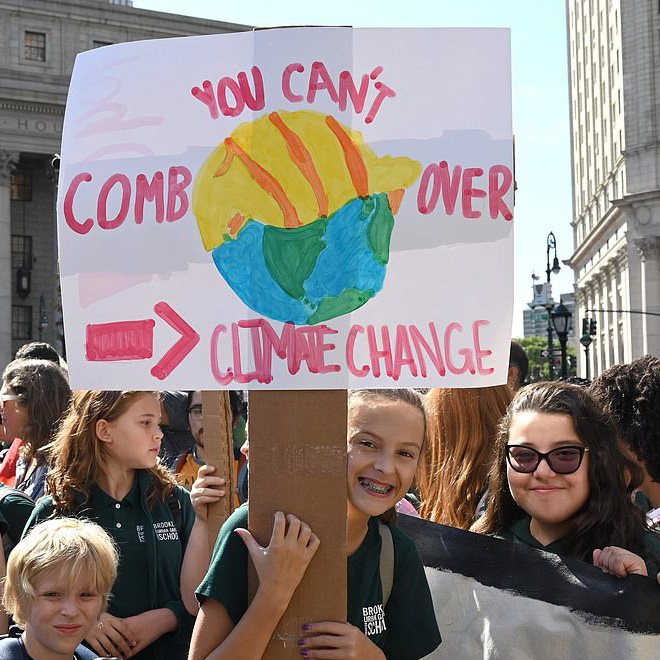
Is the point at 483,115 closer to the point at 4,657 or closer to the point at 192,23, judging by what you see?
the point at 4,657

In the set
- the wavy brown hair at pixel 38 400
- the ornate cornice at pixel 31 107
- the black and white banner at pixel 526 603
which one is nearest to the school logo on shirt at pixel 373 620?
the black and white banner at pixel 526 603

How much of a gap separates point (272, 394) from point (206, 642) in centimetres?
56

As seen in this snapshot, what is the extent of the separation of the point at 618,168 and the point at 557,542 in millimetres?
57340

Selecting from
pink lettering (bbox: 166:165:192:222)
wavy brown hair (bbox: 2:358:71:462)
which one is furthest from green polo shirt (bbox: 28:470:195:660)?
pink lettering (bbox: 166:165:192:222)

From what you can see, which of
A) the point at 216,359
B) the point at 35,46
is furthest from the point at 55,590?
the point at 35,46

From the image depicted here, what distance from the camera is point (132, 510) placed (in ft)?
12.1

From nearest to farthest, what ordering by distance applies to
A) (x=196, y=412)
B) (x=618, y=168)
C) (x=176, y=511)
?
(x=176, y=511) < (x=196, y=412) < (x=618, y=168)

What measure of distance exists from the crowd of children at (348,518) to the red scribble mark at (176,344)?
402 mm

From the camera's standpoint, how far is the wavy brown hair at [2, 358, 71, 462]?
15.4 feet

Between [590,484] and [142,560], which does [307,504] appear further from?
[142,560]

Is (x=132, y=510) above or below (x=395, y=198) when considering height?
below

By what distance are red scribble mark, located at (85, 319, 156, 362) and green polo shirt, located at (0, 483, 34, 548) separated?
1.58 meters

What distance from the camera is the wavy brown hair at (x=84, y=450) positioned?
3621mm

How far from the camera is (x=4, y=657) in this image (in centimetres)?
291
